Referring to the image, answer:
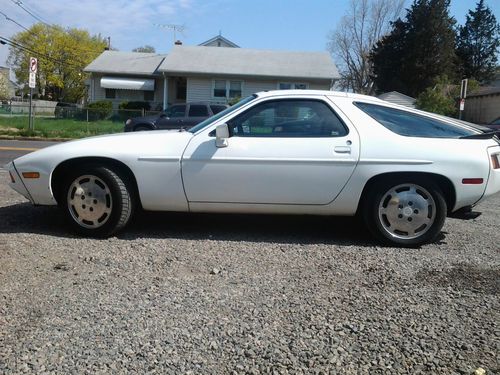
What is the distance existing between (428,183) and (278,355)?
2724mm

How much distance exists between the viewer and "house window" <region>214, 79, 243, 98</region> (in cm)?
3083

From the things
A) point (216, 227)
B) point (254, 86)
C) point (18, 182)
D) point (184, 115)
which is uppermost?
→ point (254, 86)

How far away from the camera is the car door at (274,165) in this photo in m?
4.81

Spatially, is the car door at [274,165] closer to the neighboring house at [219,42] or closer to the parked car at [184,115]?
the parked car at [184,115]

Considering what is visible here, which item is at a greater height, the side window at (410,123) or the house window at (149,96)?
the house window at (149,96)

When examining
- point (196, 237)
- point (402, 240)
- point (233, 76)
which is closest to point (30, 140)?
point (233, 76)

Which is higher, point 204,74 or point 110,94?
→ point 204,74

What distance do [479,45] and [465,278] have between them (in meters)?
53.2

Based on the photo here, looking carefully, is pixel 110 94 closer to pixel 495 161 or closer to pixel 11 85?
pixel 495 161

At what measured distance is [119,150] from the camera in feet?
16.1

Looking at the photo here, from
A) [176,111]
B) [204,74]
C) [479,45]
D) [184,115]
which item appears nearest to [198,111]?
[184,115]

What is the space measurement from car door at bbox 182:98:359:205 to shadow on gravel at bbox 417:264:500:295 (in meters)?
1.20

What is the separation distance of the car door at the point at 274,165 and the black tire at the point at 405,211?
1.28 ft

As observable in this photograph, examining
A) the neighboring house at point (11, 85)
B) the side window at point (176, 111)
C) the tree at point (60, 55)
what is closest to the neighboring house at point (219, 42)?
the side window at point (176, 111)
